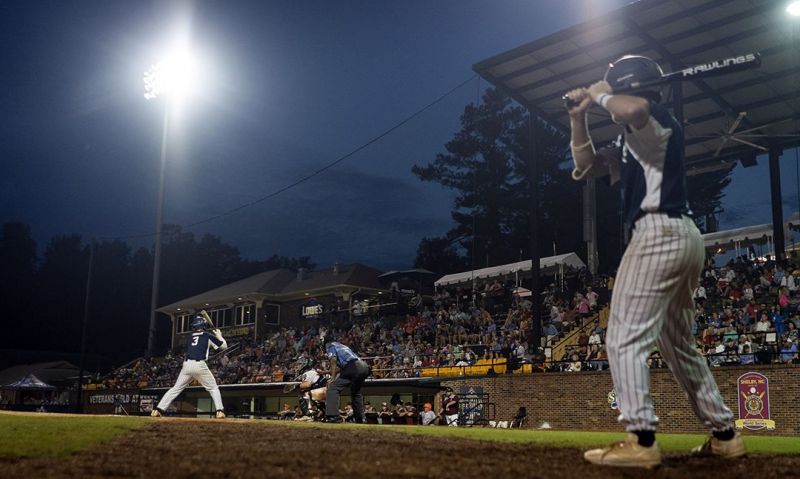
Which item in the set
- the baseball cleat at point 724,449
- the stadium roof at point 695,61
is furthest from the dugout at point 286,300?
the baseball cleat at point 724,449

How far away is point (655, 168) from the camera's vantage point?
14.8 ft

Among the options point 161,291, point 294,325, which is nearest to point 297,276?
point 294,325

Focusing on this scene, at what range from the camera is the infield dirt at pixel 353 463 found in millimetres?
3629

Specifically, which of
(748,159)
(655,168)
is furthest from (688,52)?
(655,168)

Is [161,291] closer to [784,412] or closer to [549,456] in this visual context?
[784,412]

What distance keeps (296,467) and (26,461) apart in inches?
71.4

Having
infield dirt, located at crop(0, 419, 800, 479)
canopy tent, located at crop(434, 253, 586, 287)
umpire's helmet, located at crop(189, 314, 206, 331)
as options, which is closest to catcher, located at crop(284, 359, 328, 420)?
umpire's helmet, located at crop(189, 314, 206, 331)

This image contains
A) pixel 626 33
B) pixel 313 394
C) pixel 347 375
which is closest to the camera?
pixel 347 375

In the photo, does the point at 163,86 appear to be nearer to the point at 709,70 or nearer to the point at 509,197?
the point at 509,197

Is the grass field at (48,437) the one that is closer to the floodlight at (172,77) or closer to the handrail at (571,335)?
the handrail at (571,335)

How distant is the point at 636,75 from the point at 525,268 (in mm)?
32440

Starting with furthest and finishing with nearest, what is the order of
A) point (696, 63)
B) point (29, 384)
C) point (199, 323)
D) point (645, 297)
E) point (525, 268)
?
point (29, 384)
point (525, 268)
point (696, 63)
point (199, 323)
point (645, 297)

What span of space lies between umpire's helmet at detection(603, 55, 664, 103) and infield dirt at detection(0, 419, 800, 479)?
7.35 ft

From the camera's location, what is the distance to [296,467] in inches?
149
